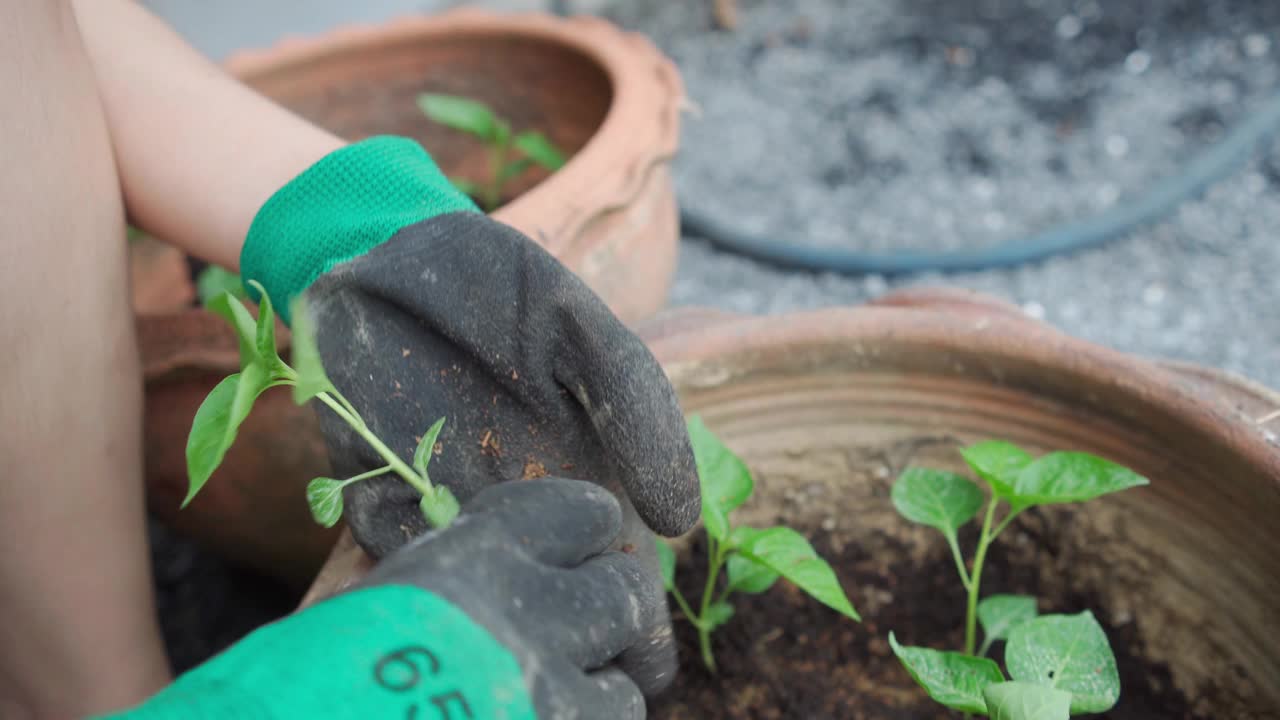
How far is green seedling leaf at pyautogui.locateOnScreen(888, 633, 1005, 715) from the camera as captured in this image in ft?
2.06

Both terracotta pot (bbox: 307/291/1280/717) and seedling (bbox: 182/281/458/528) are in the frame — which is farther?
terracotta pot (bbox: 307/291/1280/717)

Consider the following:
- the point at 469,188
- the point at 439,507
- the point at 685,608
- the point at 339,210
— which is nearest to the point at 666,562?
the point at 685,608

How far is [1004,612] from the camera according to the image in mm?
774

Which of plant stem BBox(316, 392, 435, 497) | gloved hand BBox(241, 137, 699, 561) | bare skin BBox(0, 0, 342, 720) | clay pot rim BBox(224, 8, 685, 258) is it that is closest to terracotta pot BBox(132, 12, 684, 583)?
clay pot rim BBox(224, 8, 685, 258)

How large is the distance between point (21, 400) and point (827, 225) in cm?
147

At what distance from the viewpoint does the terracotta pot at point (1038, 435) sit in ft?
2.31

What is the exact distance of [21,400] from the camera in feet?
2.36

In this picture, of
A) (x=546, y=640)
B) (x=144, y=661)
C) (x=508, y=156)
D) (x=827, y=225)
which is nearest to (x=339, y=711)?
(x=546, y=640)

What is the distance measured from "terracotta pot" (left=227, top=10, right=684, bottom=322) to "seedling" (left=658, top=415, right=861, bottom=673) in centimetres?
30

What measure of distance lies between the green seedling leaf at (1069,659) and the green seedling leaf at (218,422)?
497 mm

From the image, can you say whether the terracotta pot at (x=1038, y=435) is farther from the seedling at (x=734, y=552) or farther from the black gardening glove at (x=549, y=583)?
the black gardening glove at (x=549, y=583)

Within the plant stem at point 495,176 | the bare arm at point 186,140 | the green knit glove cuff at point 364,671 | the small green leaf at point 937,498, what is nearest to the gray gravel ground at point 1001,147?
the plant stem at point 495,176

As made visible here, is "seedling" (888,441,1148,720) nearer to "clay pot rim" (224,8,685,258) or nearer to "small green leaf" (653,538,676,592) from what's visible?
"small green leaf" (653,538,676,592)

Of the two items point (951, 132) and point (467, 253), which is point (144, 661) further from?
point (951, 132)
